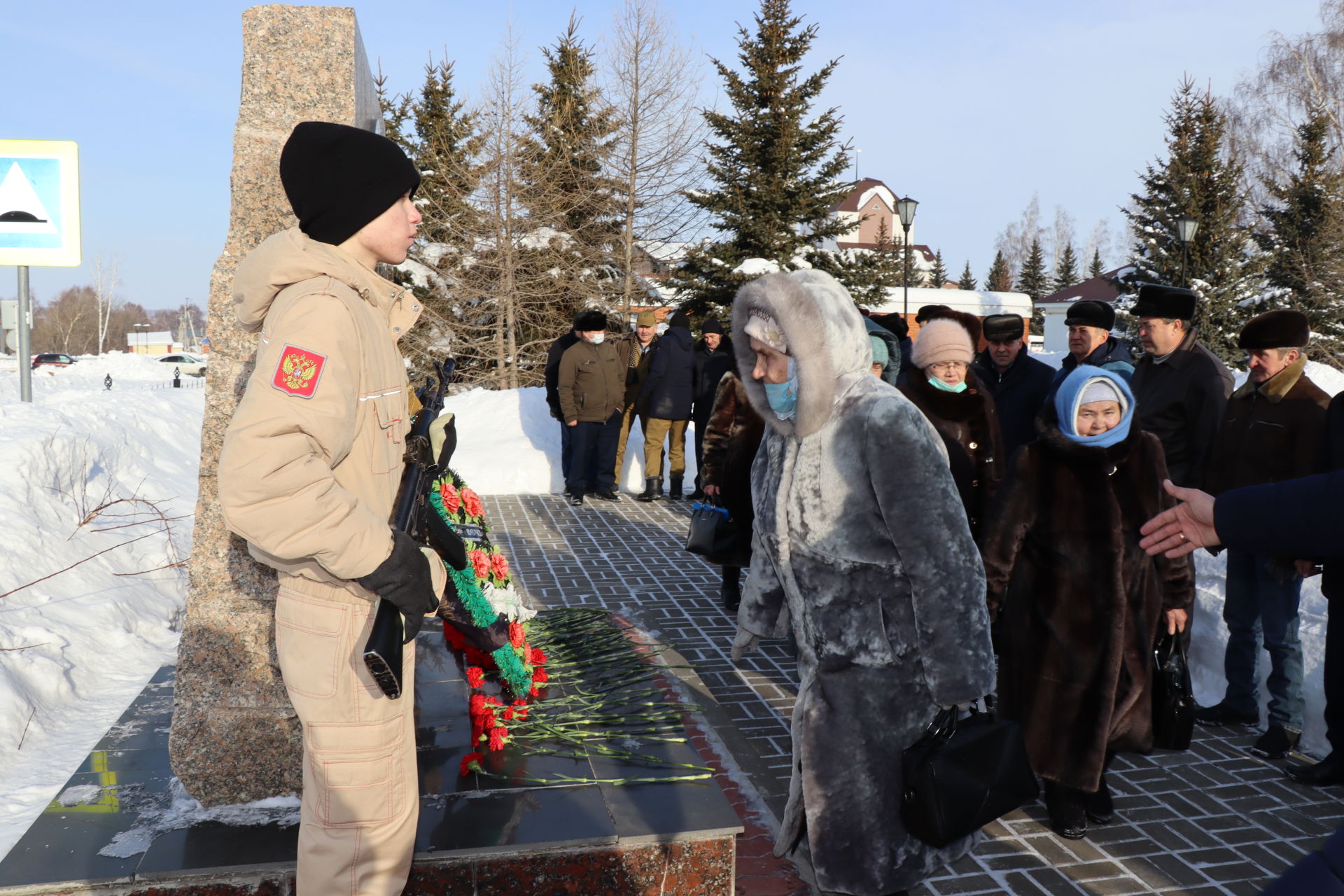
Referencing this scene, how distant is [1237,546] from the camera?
6.87 feet

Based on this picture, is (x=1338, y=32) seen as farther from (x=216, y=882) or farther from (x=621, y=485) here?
(x=216, y=882)

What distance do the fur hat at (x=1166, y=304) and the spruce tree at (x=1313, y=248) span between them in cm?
2354

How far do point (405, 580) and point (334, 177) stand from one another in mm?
966

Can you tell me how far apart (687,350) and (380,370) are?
937 centimetres

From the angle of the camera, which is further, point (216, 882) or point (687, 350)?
A: point (687, 350)

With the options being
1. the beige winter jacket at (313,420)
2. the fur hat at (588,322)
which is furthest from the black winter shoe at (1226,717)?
the fur hat at (588,322)

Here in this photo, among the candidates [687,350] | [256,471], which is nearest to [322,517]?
[256,471]

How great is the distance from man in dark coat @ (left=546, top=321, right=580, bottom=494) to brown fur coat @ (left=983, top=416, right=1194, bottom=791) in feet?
26.2

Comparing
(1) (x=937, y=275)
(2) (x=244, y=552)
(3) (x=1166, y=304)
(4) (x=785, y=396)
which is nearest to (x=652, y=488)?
(3) (x=1166, y=304)

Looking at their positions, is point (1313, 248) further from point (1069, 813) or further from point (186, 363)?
point (186, 363)

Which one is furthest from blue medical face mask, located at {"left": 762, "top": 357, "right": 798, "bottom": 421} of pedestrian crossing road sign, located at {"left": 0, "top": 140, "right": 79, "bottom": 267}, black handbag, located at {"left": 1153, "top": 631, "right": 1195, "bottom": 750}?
pedestrian crossing road sign, located at {"left": 0, "top": 140, "right": 79, "bottom": 267}

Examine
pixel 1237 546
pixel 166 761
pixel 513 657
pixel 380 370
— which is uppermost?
pixel 380 370

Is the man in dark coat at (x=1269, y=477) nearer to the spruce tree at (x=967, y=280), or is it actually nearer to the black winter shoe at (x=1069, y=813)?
the black winter shoe at (x=1069, y=813)

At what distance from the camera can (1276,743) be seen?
4578 millimetres
